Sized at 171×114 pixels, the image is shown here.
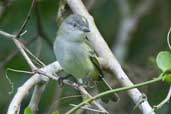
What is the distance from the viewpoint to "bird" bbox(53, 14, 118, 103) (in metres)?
4.15

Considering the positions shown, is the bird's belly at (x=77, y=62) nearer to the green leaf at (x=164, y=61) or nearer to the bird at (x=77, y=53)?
the bird at (x=77, y=53)

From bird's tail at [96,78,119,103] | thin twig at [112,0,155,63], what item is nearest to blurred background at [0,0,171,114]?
thin twig at [112,0,155,63]

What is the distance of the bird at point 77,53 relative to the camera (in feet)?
13.6

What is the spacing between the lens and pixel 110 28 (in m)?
6.42

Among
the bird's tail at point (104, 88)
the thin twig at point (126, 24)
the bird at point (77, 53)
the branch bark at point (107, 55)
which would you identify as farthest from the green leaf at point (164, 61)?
the thin twig at point (126, 24)

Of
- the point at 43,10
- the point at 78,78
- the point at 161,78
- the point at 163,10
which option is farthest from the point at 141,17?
the point at 161,78

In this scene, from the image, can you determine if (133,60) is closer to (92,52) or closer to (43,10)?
(43,10)

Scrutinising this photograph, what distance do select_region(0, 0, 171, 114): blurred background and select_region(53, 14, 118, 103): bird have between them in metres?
0.20

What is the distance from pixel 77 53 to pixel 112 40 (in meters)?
2.20

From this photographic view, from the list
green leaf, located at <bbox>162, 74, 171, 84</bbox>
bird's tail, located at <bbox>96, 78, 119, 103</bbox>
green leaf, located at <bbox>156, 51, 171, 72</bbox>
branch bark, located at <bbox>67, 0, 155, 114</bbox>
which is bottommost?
bird's tail, located at <bbox>96, 78, 119, 103</bbox>

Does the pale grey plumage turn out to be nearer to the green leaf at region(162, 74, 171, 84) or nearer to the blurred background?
the blurred background

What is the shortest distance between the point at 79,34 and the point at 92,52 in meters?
0.19

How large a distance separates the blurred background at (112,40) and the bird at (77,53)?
0.20 m

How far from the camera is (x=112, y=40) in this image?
21.2 feet
